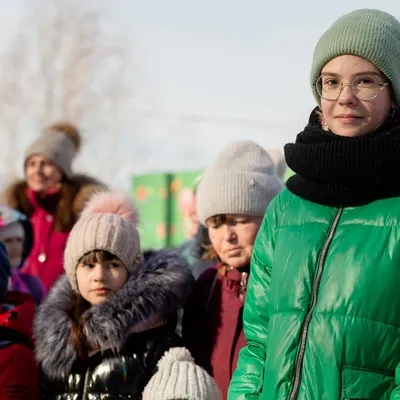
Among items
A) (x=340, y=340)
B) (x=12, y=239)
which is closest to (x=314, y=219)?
(x=340, y=340)

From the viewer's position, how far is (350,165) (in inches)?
104

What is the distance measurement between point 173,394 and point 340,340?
1.28 meters

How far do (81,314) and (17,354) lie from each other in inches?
13.1

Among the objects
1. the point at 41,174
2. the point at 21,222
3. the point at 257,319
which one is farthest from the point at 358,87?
the point at 41,174

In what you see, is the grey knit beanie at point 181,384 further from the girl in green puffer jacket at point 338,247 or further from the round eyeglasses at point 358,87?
the round eyeglasses at point 358,87

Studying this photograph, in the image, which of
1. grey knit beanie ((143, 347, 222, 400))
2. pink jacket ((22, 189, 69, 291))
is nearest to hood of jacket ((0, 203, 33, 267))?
pink jacket ((22, 189, 69, 291))

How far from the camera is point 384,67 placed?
9.02 feet

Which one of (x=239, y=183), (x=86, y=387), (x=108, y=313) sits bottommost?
(x=86, y=387)

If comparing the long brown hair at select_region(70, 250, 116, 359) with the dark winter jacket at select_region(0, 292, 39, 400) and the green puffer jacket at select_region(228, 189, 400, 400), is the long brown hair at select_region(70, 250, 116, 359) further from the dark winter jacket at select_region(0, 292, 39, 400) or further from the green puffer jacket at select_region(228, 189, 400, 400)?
the green puffer jacket at select_region(228, 189, 400, 400)

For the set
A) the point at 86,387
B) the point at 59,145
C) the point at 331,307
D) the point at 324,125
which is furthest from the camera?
the point at 59,145

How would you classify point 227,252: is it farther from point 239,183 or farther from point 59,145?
point 59,145

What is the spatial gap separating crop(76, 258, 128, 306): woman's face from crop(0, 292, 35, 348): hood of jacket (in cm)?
34

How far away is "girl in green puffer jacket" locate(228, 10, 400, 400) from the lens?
2.55 meters

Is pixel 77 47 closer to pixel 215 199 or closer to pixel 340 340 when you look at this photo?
pixel 215 199
